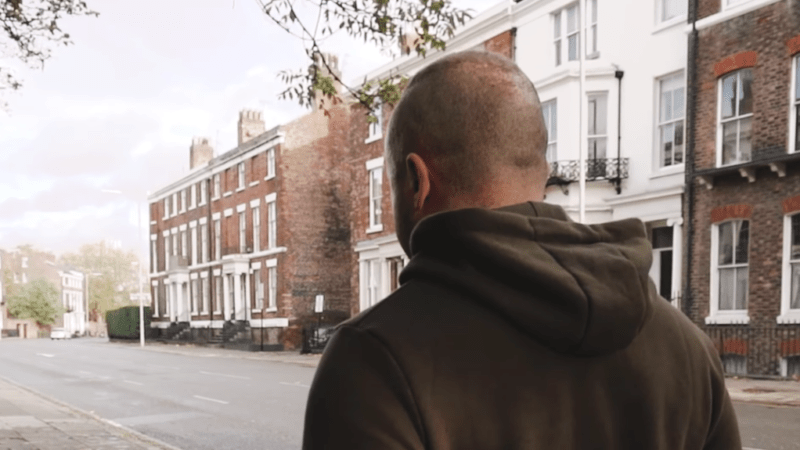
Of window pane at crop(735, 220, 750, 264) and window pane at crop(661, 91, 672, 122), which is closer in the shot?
window pane at crop(735, 220, 750, 264)

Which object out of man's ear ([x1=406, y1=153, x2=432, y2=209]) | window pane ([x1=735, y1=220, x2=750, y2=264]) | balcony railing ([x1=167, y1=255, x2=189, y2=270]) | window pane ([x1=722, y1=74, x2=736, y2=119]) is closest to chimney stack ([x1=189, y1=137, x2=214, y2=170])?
balcony railing ([x1=167, y1=255, x2=189, y2=270])

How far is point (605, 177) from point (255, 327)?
21844 millimetres

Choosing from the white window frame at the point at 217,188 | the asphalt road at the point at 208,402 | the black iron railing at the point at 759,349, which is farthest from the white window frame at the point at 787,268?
the white window frame at the point at 217,188

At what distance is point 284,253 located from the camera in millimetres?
33469

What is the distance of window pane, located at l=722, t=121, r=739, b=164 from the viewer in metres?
15.9

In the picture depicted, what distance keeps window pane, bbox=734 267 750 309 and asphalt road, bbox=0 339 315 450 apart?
996 cm

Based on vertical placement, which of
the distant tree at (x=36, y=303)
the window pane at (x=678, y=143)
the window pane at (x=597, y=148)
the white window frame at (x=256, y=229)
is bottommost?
the window pane at (x=678, y=143)

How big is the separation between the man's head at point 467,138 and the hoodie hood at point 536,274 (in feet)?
0.27

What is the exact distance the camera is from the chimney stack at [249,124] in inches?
1660

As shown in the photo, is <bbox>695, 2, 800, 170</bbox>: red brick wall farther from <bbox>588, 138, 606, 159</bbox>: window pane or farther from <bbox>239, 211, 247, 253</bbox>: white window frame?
<bbox>239, 211, 247, 253</bbox>: white window frame

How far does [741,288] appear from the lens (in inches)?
618

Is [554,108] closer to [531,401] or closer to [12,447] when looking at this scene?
[12,447]

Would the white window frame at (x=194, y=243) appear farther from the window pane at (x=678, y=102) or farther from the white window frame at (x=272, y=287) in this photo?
the window pane at (x=678, y=102)

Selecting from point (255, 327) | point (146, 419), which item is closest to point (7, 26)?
point (146, 419)
